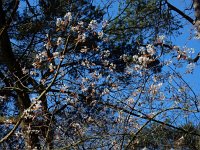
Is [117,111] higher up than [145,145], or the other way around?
[117,111]

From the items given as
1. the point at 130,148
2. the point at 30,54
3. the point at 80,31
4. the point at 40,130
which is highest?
the point at 30,54

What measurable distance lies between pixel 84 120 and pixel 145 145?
0.94 meters

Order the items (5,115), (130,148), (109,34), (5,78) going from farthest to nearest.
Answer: (109,34) < (5,115) < (5,78) < (130,148)

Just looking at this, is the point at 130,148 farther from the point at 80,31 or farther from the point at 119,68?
the point at 119,68

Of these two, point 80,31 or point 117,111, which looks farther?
point 80,31

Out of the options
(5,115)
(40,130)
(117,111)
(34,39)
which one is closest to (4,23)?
(34,39)

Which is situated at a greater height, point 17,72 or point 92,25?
point 92,25

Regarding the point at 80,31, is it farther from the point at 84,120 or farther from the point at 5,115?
the point at 5,115

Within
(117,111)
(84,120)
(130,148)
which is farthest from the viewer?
(84,120)

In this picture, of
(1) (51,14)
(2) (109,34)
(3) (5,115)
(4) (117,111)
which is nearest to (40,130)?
(4) (117,111)

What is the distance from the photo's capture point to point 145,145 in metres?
4.25

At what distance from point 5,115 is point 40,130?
177 centimetres

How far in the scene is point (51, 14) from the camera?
656 centimetres

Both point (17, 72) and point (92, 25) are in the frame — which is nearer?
point (92, 25)
